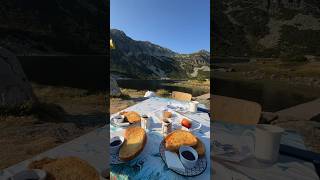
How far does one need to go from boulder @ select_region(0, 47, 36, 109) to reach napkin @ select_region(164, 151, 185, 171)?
128 inches

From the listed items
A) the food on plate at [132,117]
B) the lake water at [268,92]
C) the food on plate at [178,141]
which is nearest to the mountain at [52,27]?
the lake water at [268,92]

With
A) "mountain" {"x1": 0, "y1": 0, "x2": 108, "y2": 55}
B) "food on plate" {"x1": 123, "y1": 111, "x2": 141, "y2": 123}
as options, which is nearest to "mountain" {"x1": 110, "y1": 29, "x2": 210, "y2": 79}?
"mountain" {"x1": 0, "y1": 0, "x2": 108, "y2": 55}

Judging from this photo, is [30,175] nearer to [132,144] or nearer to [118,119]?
[132,144]

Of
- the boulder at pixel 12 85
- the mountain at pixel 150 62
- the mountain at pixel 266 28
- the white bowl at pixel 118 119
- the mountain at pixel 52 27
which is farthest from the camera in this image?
the mountain at pixel 150 62

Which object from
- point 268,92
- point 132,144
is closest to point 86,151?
point 132,144

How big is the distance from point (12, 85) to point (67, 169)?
11.3ft

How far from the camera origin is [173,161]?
2.23 feet

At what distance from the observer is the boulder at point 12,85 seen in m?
3.26

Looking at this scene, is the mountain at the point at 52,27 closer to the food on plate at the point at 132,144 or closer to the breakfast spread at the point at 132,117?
the breakfast spread at the point at 132,117

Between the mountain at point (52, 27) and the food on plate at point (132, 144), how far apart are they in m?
4.53

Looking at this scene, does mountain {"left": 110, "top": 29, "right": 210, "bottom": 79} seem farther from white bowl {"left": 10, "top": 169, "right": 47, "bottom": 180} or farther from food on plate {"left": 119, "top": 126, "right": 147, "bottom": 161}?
white bowl {"left": 10, "top": 169, "right": 47, "bottom": 180}

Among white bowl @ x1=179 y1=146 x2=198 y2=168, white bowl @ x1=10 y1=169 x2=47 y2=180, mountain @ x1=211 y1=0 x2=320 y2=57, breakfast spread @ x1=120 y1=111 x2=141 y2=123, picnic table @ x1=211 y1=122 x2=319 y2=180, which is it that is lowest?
picnic table @ x1=211 y1=122 x2=319 y2=180

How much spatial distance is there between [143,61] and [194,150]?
23906 mm

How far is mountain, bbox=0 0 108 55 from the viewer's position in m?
5.51
